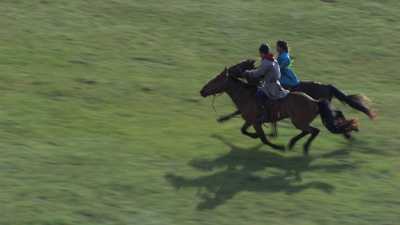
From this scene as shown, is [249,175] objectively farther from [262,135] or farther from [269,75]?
[269,75]

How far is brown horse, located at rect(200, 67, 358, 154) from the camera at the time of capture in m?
15.8

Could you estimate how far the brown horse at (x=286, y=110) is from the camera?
15.8 metres

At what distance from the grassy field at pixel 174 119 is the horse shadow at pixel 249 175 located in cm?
3

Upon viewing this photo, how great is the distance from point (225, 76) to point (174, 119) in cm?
233

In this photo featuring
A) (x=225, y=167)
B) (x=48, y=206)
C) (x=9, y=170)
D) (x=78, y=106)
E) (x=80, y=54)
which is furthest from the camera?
(x=80, y=54)

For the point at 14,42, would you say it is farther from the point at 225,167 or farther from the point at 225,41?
the point at 225,167

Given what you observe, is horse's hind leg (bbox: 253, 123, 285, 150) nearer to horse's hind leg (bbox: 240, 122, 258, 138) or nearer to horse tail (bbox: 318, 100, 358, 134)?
horse's hind leg (bbox: 240, 122, 258, 138)

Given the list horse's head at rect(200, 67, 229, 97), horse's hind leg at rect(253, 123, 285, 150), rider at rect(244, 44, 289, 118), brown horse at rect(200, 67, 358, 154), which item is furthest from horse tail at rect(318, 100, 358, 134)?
horse's head at rect(200, 67, 229, 97)

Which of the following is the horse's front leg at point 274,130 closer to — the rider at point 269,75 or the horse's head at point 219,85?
the rider at point 269,75

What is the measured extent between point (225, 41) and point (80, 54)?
4.03 m

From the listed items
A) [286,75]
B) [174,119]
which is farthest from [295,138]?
[174,119]

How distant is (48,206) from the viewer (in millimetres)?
12930

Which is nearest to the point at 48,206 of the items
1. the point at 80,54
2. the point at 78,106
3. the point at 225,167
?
the point at 225,167

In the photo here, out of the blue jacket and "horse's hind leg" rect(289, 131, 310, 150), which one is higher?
the blue jacket
